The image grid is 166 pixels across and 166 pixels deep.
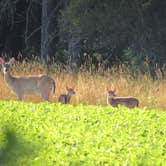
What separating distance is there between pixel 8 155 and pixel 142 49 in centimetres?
1800

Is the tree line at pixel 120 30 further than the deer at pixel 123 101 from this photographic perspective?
Yes

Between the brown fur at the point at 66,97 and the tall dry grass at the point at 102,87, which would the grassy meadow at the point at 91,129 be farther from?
the brown fur at the point at 66,97

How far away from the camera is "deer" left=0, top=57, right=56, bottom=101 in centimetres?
1527

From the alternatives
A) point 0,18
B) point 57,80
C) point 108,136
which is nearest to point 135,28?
point 57,80

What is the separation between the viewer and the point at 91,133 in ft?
28.2

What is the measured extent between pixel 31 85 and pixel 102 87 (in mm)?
1608

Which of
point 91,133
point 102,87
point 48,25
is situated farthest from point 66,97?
point 48,25

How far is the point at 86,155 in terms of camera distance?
22.9ft

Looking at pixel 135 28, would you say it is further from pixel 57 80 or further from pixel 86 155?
pixel 86 155

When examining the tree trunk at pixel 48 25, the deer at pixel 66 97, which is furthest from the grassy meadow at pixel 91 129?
the tree trunk at pixel 48 25

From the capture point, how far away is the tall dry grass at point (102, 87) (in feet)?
48.0

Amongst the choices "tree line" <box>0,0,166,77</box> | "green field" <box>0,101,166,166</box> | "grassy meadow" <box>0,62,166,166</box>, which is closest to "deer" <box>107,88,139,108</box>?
"grassy meadow" <box>0,62,166,166</box>

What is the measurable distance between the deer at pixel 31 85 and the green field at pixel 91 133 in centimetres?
293

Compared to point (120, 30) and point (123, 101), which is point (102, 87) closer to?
point (123, 101)
